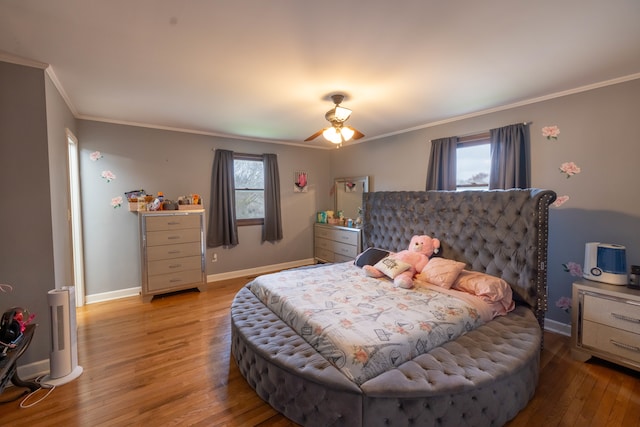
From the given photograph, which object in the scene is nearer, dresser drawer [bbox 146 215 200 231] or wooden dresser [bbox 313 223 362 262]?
dresser drawer [bbox 146 215 200 231]

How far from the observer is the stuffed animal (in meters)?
2.90

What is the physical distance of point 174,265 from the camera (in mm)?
3900

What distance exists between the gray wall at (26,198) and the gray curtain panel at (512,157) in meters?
4.32

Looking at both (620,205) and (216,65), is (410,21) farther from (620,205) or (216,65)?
(620,205)

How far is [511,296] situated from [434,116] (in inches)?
90.7

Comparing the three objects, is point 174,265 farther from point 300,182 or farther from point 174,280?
point 300,182

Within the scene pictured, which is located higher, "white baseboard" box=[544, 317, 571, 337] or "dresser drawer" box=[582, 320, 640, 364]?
"dresser drawer" box=[582, 320, 640, 364]

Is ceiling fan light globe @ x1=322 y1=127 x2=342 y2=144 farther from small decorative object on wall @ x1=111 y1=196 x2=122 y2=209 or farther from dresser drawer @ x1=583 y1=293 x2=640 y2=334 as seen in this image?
small decorative object on wall @ x1=111 y1=196 x2=122 y2=209

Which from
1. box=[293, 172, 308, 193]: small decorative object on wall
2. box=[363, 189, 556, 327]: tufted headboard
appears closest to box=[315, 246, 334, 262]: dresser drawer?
box=[293, 172, 308, 193]: small decorative object on wall

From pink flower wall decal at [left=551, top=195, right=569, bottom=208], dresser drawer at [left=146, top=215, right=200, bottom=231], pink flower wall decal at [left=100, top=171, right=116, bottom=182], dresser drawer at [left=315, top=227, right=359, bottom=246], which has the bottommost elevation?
dresser drawer at [left=315, top=227, right=359, bottom=246]

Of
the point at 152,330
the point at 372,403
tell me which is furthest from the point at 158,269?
the point at 372,403

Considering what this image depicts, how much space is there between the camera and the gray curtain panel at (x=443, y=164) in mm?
3633

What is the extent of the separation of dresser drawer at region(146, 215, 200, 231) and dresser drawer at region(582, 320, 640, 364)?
14.7 ft

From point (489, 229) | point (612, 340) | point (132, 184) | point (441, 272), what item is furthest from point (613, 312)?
point (132, 184)
